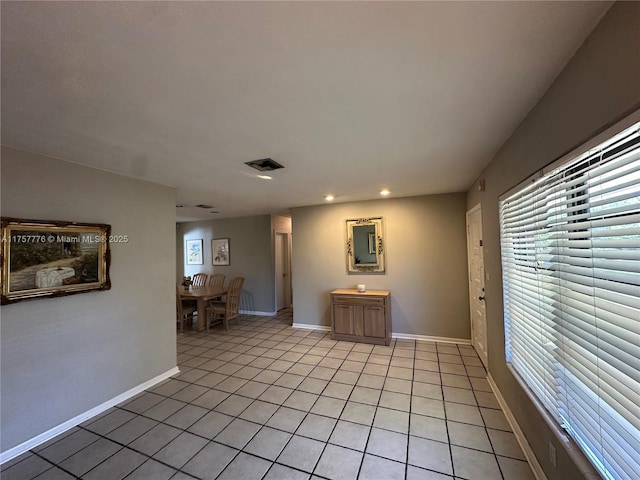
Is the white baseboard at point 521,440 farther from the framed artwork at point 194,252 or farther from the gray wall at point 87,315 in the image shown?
the framed artwork at point 194,252

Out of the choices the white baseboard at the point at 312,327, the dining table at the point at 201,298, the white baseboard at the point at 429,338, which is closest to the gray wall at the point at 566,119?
the white baseboard at the point at 429,338

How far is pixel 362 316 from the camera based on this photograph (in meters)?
4.28

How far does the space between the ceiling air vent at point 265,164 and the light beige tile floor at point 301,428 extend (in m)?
2.42

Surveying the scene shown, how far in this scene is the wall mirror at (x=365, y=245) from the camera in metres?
4.60

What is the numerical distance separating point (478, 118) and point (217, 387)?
3.60 meters

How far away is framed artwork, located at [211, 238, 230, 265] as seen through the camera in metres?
6.72

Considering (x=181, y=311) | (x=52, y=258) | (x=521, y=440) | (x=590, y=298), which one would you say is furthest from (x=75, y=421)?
(x=590, y=298)

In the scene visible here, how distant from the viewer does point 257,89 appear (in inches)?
56.1

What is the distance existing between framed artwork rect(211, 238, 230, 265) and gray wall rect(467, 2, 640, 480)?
585cm

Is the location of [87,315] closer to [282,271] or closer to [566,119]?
[566,119]

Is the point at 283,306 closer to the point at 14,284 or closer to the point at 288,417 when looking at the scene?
the point at 288,417

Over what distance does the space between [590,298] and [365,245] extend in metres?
3.54

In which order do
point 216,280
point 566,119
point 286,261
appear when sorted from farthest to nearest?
1. point 286,261
2. point 216,280
3. point 566,119

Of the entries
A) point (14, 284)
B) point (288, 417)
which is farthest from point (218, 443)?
point (14, 284)
